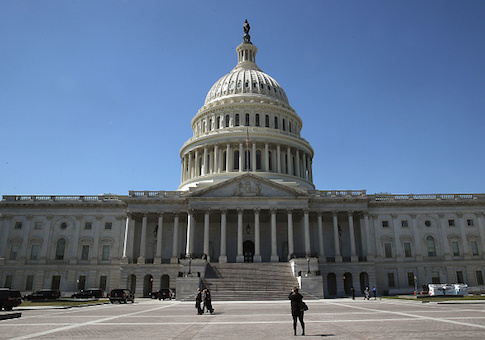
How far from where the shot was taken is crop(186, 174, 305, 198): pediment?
59.8m

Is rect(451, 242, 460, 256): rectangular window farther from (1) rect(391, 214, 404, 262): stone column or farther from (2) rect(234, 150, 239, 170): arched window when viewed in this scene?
(2) rect(234, 150, 239, 170): arched window

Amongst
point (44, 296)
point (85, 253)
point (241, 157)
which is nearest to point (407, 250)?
point (241, 157)

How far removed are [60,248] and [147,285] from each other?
17.0m

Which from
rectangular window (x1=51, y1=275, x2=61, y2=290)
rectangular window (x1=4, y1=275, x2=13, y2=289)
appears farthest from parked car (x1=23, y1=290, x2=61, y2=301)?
rectangular window (x1=4, y1=275, x2=13, y2=289)

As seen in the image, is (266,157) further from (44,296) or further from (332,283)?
(44,296)

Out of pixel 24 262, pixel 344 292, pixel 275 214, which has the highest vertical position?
pixel 275 214

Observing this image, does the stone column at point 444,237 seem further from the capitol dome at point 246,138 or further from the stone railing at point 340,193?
the capitol dome at point 246,138

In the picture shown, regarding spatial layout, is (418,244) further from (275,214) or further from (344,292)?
(275,214)

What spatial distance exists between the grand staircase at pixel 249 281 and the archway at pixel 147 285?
38.0 ft

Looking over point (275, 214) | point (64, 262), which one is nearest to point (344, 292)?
point (275, 214)

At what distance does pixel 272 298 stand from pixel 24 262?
43.1 metres

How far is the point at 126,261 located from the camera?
2323 inches

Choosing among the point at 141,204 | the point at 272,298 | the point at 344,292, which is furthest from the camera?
the point at 141,204

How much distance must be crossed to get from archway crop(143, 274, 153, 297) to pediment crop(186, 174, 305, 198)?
13.9 metres
